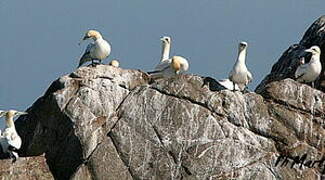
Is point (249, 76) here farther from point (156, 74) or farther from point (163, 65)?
point (163, 65)

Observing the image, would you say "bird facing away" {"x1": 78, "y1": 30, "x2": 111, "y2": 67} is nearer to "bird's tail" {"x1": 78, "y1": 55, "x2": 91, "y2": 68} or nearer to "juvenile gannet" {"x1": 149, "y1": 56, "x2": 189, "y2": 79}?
"bird's tail" {"x1": 78, "y1": 55, "x2": 91, "y2": 68}

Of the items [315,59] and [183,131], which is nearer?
[183,131]

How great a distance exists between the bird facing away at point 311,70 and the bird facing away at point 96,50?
20.8 feet

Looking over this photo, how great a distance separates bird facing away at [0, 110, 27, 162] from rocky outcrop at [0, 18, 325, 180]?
39.8 inches

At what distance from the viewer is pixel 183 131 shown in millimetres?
30094

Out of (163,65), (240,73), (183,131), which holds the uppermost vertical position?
(240,73)

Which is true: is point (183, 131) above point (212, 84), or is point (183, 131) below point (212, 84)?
below

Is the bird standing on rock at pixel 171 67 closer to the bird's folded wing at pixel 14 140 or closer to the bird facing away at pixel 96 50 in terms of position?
the bird facing away at pixel 96 50

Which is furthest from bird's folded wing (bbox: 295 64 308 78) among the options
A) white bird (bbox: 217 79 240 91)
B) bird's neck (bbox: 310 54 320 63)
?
white bird (bbox: 217 79 240 91)

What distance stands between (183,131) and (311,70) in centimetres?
473

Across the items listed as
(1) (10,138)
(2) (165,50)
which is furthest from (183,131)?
(2) (165,50)

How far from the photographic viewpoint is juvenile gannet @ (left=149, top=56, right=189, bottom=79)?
113ft

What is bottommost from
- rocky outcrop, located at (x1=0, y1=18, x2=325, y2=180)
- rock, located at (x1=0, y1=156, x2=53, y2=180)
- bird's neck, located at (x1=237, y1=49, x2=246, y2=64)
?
rock, located at (x1=0, y1=156, x2=53, y2=180)

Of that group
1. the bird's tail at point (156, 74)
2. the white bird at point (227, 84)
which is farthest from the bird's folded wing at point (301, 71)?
the bird's tail at point (156, 74)
